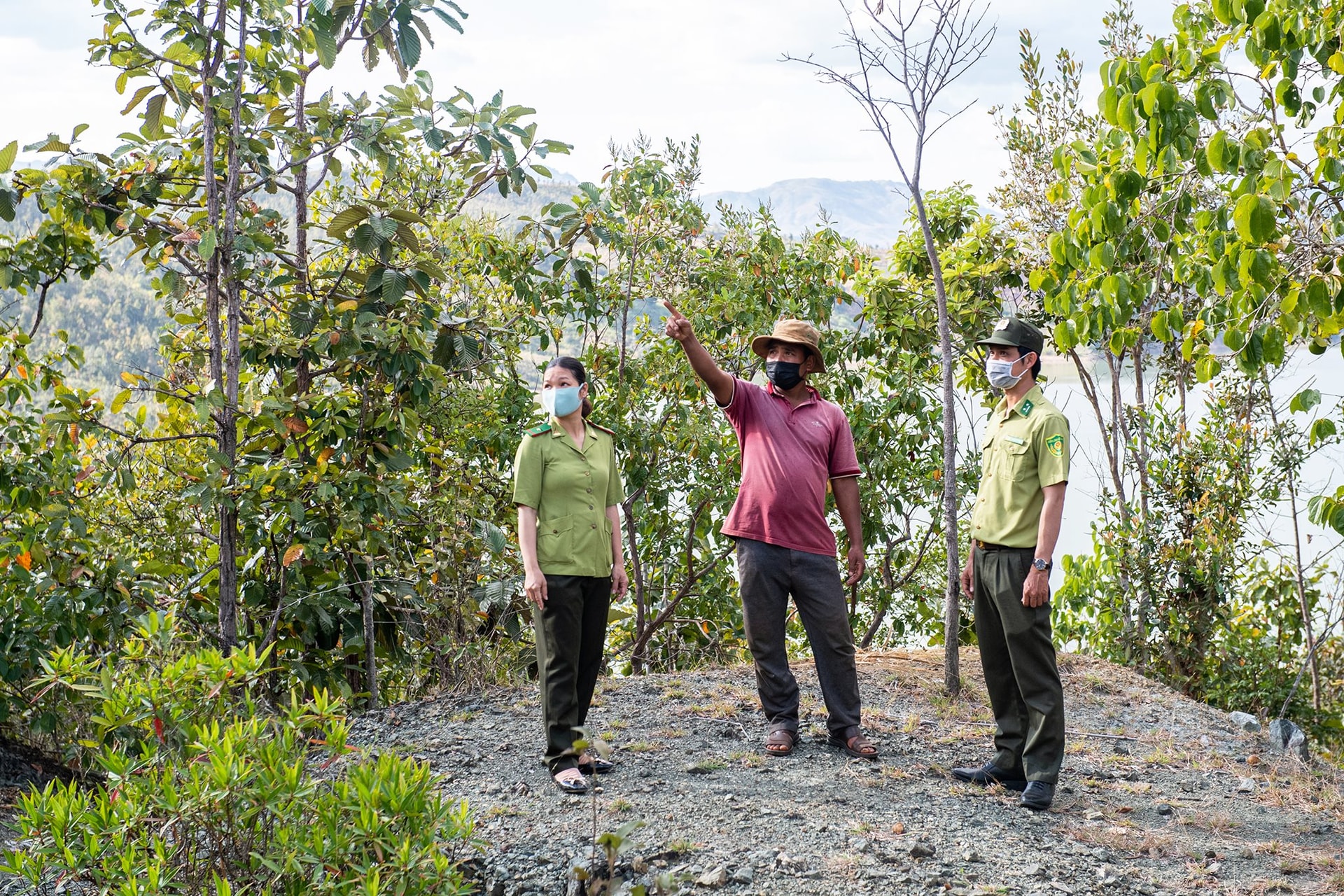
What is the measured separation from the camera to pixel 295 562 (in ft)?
16.5

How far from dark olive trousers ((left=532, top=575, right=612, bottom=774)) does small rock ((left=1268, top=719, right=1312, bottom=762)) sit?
3652 millimetres

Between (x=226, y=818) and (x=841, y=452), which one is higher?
(x=841, y=452)

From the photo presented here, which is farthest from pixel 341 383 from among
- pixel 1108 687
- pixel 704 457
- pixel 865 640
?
pixel 1108 687

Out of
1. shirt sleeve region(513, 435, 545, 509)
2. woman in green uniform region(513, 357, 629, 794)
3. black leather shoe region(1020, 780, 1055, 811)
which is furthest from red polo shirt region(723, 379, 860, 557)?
black leather shoe region(1020, 780, 1055, 811)

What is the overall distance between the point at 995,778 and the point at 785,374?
1.85 meters

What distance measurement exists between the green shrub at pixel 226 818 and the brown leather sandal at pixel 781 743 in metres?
1.97

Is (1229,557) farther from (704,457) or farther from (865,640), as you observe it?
(704,457)

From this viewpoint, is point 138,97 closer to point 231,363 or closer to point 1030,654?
point 231,363

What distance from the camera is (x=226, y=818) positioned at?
2615 mm

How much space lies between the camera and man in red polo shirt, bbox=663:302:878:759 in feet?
14.6

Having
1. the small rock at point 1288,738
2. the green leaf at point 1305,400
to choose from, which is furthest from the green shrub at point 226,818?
the small rock at point 1288,738

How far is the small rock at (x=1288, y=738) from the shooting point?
5.37 m

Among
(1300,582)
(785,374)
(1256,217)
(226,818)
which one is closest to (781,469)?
(785,374)

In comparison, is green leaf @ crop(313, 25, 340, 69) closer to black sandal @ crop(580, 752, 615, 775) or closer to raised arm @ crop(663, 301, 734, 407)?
raised arm @ crop(663, 301, 734, 407)
